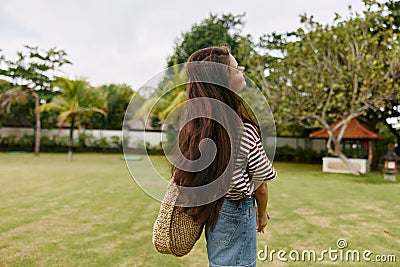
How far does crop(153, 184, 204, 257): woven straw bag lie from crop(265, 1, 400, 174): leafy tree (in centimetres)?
934

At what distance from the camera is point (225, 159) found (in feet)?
4.75

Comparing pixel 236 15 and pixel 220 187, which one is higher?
pixel 236 15

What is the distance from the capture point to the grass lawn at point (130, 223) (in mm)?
3285

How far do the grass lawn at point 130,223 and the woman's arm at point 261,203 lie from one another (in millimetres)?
425

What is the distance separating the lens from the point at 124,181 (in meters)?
8.48

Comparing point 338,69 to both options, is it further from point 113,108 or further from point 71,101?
point 113,108

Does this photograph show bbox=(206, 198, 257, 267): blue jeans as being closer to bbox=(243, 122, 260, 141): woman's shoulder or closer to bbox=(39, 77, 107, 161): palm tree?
bbox=(243, 122, 260, 141): woman's shoulder

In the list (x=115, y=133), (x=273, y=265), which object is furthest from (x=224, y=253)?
(x=115, y=133)

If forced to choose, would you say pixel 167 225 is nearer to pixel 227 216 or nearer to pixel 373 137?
pixel 227 216

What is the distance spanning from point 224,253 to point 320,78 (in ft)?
32.6

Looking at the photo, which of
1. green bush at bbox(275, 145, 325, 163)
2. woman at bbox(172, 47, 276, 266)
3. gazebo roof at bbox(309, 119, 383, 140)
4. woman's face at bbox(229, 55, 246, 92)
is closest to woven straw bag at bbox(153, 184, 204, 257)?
woman at bbox(172, 47, 276, 266)

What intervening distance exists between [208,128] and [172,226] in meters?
0.42

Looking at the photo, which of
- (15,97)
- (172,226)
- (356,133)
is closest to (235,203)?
(172,226)

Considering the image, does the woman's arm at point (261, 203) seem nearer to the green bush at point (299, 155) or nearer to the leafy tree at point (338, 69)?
the leafy tree at point (338, 69)
